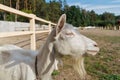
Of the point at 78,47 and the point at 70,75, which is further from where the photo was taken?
the point at 70,75

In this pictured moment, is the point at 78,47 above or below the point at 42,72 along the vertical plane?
above

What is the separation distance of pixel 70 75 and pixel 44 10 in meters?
58.0

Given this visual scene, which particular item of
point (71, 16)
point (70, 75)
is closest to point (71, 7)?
point (71, 16)

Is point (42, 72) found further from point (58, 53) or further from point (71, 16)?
point (71, 16)

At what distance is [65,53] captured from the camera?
2701mm

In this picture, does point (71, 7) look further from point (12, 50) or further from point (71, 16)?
point (12, 50)

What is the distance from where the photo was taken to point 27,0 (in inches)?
2448

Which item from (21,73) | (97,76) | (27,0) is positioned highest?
(27,0)

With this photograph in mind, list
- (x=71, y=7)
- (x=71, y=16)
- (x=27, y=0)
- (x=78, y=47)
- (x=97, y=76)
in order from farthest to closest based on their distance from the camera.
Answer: (x=71, y=7), (x=71, y=16), (x=27, y=0), (x=97, y=76), (x=78, y=47)

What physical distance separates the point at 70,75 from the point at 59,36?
3.03m

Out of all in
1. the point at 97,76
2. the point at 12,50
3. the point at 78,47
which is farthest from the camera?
the point at 97,76

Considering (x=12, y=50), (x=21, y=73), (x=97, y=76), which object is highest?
(x=12, y=50)

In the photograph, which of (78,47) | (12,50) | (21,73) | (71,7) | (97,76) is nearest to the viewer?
(78,47)

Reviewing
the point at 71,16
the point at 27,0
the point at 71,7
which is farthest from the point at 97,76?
the point at 71,7
